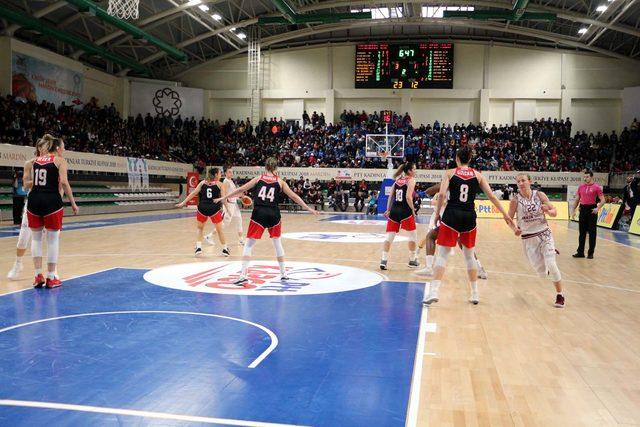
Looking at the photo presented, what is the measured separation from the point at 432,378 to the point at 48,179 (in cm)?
544

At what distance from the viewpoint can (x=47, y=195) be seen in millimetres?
6785

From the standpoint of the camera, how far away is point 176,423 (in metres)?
3.06

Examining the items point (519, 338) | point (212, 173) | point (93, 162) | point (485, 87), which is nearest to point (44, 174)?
point (212, 173)

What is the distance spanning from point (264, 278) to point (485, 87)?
32.5 metres

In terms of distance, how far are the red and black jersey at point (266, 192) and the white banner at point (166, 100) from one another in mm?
31433

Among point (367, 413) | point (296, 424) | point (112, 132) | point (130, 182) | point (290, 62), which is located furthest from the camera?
point (290, 62)

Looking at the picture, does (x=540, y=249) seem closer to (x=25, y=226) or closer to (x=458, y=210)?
(x=458, y=210)

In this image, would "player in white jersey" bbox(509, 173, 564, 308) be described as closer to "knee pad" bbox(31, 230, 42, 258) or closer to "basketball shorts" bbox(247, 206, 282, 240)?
"basketball shorts" bbox(247, 206, 282, 240)

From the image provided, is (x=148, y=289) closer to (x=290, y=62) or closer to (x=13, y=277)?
(x=13, y=277)

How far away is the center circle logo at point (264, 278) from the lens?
7121 millimetres

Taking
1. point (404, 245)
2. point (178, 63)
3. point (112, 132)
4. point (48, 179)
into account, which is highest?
point (178, 63)

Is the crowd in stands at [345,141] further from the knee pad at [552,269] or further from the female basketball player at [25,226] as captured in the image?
the knee pad at [552,269]

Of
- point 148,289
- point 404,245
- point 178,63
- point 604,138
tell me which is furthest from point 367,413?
point 178,63

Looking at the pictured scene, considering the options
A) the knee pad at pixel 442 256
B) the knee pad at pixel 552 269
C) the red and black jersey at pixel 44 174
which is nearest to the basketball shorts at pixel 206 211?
the red and black jersey at pixel 44 174
